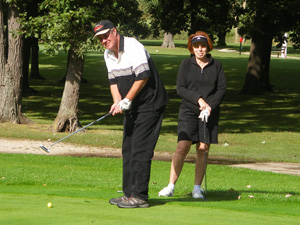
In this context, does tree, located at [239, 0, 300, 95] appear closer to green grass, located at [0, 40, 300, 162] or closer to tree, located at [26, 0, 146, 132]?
green grass, located at [0, 40, 300, 162]

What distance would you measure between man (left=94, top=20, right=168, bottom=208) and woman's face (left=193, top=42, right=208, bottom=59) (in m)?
0.93

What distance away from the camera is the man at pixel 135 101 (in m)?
6.93

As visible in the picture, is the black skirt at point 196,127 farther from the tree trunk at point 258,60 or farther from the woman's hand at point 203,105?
the tree trunk at point 258,60

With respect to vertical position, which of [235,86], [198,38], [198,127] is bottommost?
[235,86]

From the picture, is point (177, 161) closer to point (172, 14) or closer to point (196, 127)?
point (196, 127)

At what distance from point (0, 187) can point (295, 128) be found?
16408 millimetres

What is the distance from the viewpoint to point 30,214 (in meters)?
6.09

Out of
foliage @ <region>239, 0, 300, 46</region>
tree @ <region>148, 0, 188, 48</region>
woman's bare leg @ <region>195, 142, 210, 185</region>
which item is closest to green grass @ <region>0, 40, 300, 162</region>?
foliage @ <region>239, 0, 300, 46</region>

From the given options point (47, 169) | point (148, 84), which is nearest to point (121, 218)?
point (148, 84)

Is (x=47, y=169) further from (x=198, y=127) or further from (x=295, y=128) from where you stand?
(x=295, y=128)

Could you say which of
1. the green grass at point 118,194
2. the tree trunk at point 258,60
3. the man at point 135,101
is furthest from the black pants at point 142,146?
the tree trunk at point 258,60

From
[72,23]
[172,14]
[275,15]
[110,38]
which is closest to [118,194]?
[110,38]

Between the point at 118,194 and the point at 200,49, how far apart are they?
2.01m

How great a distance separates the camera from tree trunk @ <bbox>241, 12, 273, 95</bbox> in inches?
1317
